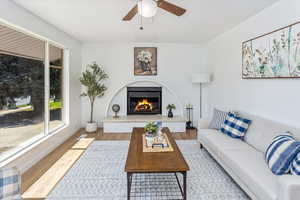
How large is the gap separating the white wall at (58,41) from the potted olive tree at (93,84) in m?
0.28

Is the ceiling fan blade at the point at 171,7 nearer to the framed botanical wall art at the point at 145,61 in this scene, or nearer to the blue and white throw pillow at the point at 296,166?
the blue and white throw pillow at the point at 296,166

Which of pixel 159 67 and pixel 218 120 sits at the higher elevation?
pixel 159 67

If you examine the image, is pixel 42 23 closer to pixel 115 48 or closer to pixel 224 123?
pixel 115 48

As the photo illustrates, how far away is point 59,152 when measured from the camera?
3768mm

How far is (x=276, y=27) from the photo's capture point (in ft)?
9.11

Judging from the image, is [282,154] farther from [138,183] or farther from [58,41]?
[58,41]

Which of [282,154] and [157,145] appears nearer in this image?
[282,154]

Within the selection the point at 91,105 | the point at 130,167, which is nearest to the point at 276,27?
the point at 130,167

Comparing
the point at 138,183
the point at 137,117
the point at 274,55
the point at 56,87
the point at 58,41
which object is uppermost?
the point at 58,41

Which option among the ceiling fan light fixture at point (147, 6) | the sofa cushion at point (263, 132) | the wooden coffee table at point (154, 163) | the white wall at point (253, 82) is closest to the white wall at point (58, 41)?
the wooden coffee table at point (154, 163)

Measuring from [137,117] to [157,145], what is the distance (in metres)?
2.76

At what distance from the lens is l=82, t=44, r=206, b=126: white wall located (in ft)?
18.7

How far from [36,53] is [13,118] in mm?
1233

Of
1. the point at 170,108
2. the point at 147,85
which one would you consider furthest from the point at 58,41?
the point at 170,108
